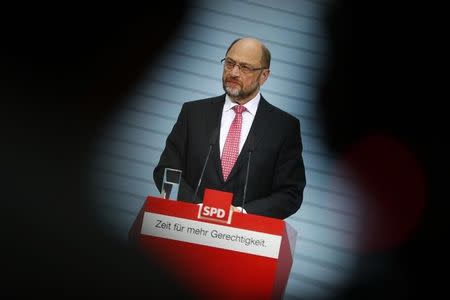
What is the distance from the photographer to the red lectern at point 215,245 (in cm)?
280

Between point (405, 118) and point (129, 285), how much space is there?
1.72 meters

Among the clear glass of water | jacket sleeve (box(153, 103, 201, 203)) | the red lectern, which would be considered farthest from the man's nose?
the red lectern

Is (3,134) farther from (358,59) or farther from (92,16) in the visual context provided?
(358,59)

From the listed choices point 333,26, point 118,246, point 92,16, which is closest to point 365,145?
point 333,26

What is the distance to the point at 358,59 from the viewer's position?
146 inches

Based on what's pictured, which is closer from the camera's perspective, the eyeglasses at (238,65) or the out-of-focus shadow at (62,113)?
the eyeglasses at (238,65)

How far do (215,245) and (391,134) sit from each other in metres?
1.33

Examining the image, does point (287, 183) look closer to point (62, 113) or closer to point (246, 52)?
point (246, 52)

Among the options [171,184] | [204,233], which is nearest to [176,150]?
[171,184]

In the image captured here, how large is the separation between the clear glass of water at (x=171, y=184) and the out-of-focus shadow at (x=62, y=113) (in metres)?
0.69

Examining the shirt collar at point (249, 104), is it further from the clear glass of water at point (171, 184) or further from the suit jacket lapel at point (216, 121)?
the clear glass of water at point (171, 184)

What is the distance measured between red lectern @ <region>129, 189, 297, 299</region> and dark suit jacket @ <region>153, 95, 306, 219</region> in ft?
1.43

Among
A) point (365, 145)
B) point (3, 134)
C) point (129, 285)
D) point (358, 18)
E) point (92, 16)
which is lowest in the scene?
point (129, 285)

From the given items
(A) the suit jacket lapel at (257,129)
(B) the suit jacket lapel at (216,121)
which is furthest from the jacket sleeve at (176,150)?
(A) the suit jacket lapel at (257,129)
